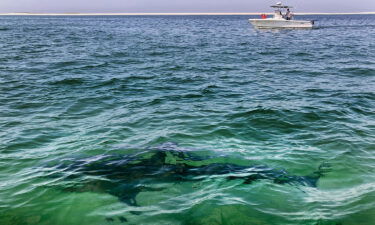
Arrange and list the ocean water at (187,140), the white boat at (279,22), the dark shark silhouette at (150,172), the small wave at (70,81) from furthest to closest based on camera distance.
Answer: the white boat at (279,22) → the small wave at (70,81) → the dark shark silhouette at (150,172) → the ocean water at (187,140)

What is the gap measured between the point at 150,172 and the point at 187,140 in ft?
7.49

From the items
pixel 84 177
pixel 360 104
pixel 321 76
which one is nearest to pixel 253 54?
pixel 321 76

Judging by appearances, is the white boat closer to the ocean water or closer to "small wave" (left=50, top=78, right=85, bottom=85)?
the ocean water

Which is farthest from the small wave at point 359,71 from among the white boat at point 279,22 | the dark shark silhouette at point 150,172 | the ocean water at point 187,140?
the white boat at point 279,22

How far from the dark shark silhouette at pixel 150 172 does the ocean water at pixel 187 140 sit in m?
0.04

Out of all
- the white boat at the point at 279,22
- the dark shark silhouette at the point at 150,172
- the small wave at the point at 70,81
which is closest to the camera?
the dark shark silhouette at the point at 150,172

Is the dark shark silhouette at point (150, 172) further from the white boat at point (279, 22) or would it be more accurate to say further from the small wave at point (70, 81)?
the white boat at point (279, 22)

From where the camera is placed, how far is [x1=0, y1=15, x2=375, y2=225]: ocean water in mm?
5470

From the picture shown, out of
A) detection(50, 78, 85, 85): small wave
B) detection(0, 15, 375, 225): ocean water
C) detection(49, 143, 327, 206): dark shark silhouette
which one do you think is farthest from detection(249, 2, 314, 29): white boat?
detection(49, 143, 327, 206): dark shark silhouette

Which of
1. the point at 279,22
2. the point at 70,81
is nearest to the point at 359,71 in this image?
the point at 70,81

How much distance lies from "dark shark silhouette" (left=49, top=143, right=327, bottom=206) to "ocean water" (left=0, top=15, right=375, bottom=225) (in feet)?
0.14

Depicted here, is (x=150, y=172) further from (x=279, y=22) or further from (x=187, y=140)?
(x=279, y=22)

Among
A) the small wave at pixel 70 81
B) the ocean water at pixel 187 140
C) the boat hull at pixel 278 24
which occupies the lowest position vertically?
the ocean water at pixel 187 140

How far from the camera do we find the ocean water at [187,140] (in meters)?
5.47
